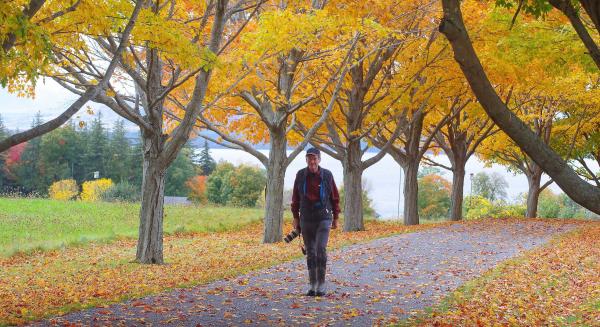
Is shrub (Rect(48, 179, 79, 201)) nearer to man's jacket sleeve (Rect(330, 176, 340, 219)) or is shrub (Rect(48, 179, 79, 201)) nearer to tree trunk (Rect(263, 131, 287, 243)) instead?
tree trunk (Rect(263, 131, 287, 243))

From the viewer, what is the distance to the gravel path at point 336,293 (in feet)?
Result: 24.0

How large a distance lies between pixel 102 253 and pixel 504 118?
43.6ft

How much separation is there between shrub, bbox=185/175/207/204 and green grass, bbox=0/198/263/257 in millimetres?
25309

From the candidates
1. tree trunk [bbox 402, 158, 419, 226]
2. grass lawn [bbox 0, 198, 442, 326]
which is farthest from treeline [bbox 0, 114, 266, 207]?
tree trunk [bbox 402, 158, 419, 226]

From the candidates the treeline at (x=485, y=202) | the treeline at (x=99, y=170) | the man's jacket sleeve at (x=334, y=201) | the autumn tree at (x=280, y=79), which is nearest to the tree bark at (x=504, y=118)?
the man's jacket sleeve at (x=334, y=201)

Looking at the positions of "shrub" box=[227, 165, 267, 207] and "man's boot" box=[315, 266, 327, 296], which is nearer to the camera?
"man's boot" box=[315, 266, 327, 296]

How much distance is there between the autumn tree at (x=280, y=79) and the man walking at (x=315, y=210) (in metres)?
5.66

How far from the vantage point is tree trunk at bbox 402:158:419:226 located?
26.4 m

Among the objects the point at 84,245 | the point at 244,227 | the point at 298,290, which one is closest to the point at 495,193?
the point at 244,227

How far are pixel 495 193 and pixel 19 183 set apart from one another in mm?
46613

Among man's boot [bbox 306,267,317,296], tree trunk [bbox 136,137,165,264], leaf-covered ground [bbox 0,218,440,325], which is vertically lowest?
leaf-covered ground [bbox 0,218,440,325]

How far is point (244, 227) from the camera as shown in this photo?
89.2ft

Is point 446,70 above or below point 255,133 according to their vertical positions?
above

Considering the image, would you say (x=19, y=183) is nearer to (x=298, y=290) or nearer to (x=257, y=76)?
(x=257, y=76)
